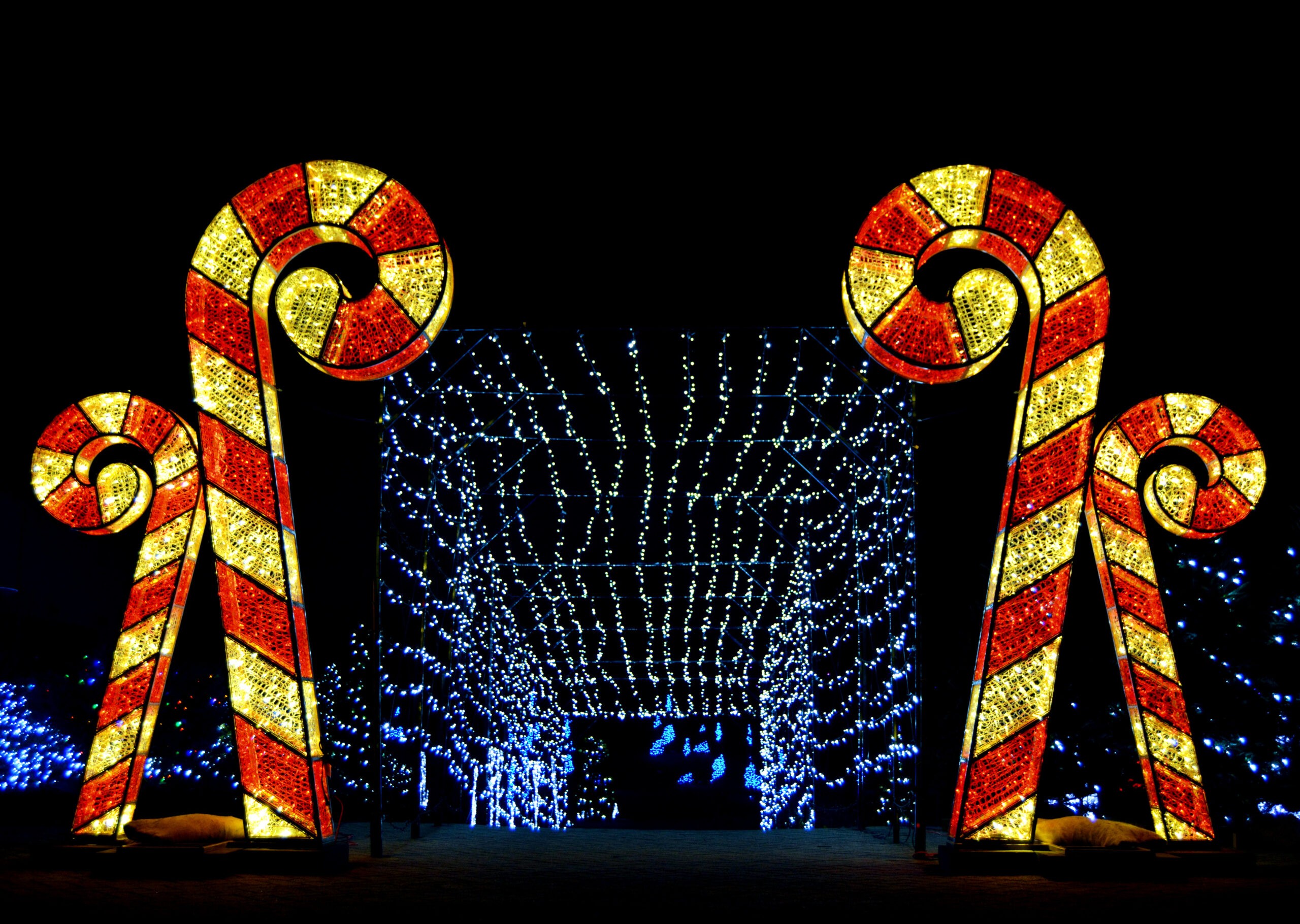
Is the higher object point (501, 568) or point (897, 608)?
point (501, 568)

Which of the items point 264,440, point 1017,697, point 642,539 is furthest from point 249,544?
point 642,539

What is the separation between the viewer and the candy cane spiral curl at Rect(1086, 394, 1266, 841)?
25.8ft

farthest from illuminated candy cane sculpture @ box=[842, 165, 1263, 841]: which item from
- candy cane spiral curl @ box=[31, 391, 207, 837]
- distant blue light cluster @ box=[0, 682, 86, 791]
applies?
distant blue light cluster @ box=[0, 682, 86, 791]

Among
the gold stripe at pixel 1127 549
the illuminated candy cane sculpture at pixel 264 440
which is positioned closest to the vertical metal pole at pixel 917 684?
the gold stripe at pixel 1127 549

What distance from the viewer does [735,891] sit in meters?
6.68

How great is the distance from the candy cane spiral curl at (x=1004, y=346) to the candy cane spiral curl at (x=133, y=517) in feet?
16.0

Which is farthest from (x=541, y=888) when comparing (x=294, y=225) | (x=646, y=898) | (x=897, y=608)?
(x=897, y=608)

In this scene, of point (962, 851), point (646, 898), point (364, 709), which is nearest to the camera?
point (646, 898)

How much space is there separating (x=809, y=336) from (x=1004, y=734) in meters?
3.70

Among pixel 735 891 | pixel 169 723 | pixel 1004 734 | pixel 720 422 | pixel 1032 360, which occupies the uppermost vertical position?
pixel 720 422

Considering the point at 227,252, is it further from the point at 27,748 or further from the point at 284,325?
the point at 27,748

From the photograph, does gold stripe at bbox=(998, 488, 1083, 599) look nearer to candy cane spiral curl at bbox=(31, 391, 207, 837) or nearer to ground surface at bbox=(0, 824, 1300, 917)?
ground surface at bbox=(0, 824, 1300, 917)

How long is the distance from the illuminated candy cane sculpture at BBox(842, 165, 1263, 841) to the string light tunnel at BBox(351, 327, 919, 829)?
1.72 meters

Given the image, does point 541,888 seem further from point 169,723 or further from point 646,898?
point 169,723
